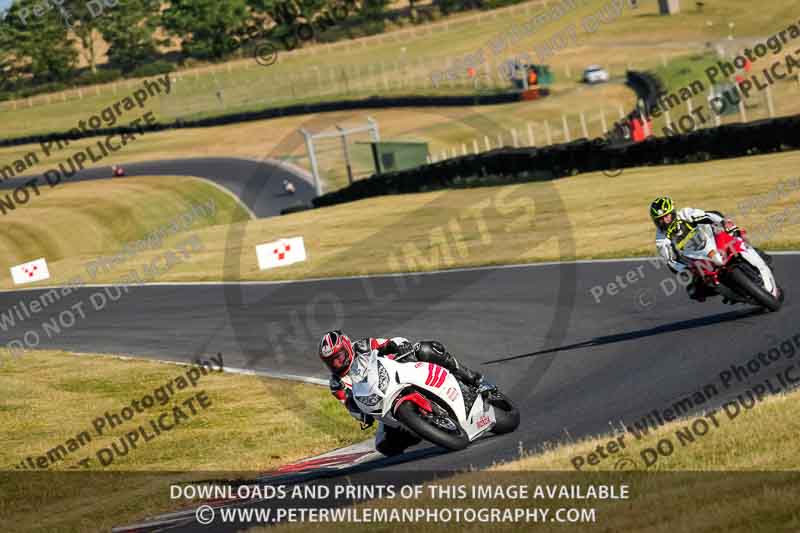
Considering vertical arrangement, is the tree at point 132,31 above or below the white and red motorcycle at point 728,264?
below

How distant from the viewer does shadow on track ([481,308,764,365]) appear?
15.0m

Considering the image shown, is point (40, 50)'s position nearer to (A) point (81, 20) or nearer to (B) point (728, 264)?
(A) point (81, 20)

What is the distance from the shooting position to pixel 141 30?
11975 cm

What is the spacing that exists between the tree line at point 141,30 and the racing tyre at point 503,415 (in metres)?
90.1

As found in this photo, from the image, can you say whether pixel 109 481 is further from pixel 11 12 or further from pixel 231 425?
pixel 11 12

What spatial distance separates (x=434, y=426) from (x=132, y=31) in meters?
114

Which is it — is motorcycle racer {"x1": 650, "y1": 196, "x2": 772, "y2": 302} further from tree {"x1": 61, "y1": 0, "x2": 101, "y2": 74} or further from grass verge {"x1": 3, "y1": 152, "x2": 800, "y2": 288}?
tree {"x1": 61, "y1": 0, "x2": 101, "y2": 74}

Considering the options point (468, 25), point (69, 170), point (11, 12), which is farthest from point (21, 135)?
point (468, 25)

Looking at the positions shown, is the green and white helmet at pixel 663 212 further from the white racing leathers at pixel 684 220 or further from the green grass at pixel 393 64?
the green grass at pixel 393 64

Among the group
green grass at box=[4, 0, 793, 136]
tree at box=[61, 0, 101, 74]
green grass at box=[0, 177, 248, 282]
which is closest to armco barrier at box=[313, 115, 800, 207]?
green grass at box=[0, 177, 248, 282]

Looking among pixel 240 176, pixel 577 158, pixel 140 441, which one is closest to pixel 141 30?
pixel 240 176

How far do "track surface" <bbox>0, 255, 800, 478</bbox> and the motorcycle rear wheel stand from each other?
23 cm

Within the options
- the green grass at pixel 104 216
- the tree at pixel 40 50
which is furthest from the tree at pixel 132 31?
the green grass at pixel 104 216

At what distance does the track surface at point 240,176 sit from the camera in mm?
58344
